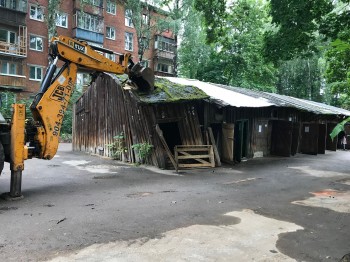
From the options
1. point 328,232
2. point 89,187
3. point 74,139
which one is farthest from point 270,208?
point 74,139

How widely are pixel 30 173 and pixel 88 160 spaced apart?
149 inches

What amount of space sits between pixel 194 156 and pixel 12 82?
66.6ft

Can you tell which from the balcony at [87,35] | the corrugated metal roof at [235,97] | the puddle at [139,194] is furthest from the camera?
the balcony at [87,35]

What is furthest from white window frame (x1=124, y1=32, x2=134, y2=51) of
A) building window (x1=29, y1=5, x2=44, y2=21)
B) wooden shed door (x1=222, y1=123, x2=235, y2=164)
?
wooden shed door (x1=222, y1=123, x2=235, y2=164)

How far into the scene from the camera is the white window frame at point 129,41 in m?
37.4

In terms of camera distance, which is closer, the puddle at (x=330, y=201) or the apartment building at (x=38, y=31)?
the puddle at (x=330, y=201)

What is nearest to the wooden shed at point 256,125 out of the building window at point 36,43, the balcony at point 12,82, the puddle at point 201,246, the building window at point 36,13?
the puddle at point 201,246

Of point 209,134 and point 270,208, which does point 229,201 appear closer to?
point 270,208

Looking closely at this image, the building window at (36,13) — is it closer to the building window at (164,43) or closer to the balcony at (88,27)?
the balcony at (88,27)

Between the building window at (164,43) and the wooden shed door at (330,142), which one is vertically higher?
the building window at (164,43)

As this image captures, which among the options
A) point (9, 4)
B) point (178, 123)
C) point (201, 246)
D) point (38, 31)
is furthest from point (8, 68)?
point (201, 246)

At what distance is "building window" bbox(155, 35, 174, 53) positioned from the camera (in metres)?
38.8

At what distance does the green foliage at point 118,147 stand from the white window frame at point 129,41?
24041mm

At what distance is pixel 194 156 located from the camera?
13812 millimetres
